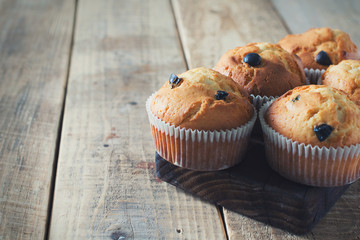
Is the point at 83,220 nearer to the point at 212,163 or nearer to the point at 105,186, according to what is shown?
the point at 105,186

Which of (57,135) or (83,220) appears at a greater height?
(83,220)

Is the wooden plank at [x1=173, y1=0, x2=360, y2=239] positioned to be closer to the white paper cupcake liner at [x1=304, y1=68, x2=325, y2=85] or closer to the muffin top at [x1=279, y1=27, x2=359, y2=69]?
the muffin top at [x1=279, y1=27, x2=359, y2=69]

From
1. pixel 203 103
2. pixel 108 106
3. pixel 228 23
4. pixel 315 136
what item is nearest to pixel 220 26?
pixel 228 23

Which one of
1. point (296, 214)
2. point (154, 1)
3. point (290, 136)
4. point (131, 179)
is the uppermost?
point (290, 136)

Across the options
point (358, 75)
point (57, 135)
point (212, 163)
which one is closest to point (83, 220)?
point (212, 163)

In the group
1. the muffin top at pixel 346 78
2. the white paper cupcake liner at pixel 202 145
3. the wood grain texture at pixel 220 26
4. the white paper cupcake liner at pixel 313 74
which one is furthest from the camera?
the wood grain texture at pixel 220 26

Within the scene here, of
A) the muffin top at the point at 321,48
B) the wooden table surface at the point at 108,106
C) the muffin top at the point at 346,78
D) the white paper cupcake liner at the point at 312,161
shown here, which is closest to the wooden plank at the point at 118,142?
the wooden table surface at the point at 108,106

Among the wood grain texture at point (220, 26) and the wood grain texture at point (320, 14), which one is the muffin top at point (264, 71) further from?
the wood grain texture at point (320, 14)

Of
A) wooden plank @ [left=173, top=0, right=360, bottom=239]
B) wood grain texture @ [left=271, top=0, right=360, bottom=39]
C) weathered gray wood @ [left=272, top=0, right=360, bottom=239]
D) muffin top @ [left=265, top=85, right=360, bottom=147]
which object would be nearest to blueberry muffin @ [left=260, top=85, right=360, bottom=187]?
muffin top @ [left=265, top=85, right=360, bottom=147]
